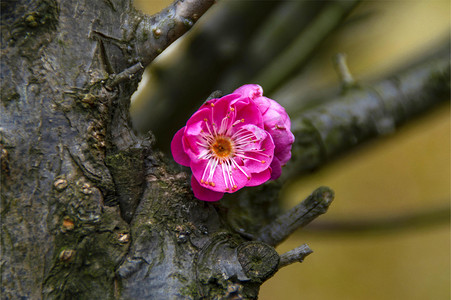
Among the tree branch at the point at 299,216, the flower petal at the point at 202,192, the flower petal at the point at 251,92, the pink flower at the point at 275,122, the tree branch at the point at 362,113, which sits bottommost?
the tree branch at the point at 299,216

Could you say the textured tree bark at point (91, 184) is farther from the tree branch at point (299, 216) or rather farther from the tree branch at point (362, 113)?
the tree branch at point (362, 113)

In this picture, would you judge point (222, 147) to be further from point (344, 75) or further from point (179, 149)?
point (344, 75)

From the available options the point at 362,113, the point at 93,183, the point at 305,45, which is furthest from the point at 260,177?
the point at 305,45

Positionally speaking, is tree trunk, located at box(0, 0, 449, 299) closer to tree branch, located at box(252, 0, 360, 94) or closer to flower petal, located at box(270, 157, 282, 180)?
flower petal, located at box(270, 157, 282, 180)

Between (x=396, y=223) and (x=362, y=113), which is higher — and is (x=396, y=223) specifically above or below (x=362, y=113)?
below

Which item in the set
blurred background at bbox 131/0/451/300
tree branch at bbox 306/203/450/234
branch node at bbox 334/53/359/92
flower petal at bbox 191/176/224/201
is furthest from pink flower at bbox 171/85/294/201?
tree branch at bbox 306/203/450/234

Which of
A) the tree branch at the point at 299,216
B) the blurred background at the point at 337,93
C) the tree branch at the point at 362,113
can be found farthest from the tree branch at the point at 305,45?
the tree branch at the point at 299,216

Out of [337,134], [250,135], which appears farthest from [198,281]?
[337,134]
